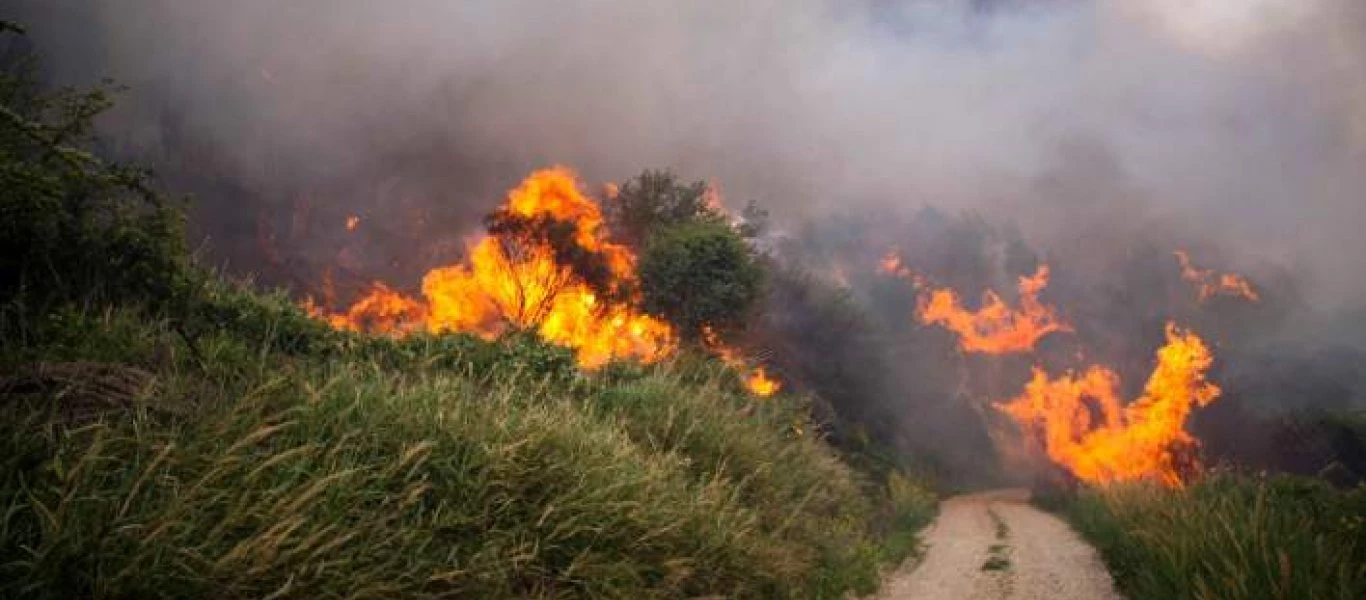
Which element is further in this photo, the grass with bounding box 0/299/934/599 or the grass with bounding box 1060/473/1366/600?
the grass with bounding box 1060/473/1366/600

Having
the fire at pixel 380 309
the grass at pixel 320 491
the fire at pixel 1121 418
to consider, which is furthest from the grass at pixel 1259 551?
Result: the fire at pixel 380 309

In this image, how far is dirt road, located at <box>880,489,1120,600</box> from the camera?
1138 cm

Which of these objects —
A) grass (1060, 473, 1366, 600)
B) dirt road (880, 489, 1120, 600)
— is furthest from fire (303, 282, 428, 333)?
grass (1060, 473, 1366, 600)

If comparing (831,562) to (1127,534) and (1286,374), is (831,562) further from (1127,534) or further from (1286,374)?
(1286,374)

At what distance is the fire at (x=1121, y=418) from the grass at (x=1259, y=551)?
3079 centimetres

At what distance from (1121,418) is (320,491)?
5354cm

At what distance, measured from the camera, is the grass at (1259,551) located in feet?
20.9

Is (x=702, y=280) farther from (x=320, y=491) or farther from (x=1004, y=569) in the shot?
(x=320, y=491)

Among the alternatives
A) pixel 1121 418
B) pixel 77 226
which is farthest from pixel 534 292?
pixel 1121 418

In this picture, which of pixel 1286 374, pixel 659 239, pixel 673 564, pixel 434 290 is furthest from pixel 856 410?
pixel 1286 374

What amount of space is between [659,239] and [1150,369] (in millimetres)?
47208

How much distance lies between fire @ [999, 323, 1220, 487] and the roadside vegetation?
3683cm

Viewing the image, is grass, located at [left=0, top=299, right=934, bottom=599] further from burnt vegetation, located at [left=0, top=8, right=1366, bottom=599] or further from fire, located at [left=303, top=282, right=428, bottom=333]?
fire, located at [left=303, top=282, right=428, bottom=333]

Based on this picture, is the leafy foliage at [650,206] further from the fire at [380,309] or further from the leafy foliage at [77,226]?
the leafy foliage at [77,226]
